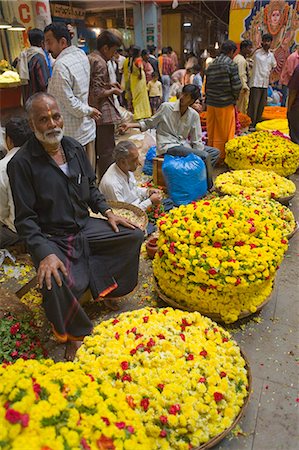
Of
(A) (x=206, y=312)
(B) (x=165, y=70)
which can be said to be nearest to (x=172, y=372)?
(A) (x=206, y=312)

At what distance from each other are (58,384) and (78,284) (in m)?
1.03

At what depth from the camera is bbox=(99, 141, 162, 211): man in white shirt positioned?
148 inches

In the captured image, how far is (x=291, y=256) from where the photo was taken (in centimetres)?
386

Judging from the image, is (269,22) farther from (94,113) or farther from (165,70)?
(94,113)

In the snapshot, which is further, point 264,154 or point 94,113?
point 264,154

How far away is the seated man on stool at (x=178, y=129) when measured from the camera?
4984 millimetres

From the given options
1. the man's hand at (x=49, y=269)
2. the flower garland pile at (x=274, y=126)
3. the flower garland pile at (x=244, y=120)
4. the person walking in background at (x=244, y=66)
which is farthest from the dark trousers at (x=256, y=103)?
the man's hand at (x=49, y=269)

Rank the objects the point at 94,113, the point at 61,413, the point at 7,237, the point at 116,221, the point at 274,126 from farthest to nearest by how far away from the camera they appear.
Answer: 1. the point at 274,126
2. the point at 94,113
3. the point at 7,237
4. the point at 116,221
5. the point at 61,413

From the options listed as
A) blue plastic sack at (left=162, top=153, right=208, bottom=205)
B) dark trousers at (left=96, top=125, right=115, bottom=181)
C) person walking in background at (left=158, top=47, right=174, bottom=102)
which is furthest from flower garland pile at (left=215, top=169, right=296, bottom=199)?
person walking in background at (left=158, top=47, right=174, bottom=102)

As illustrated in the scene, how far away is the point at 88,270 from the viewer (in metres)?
2.72

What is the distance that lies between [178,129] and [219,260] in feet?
9.50

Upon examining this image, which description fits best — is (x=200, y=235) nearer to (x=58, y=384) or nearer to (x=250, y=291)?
(x=250, y=291)

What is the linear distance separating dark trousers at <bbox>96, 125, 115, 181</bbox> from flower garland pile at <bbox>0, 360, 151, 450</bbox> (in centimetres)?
387

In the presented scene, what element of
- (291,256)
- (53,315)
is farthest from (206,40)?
(53,315)
